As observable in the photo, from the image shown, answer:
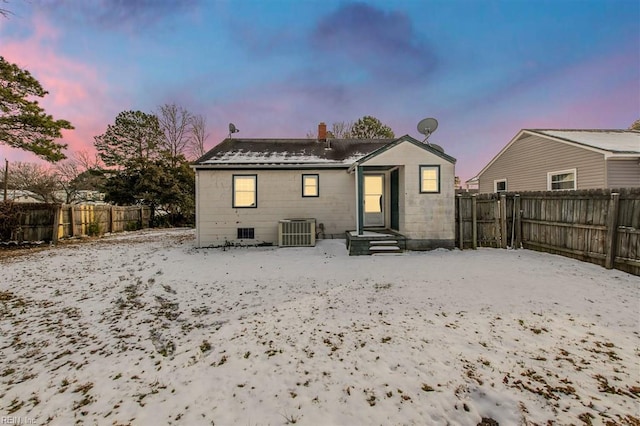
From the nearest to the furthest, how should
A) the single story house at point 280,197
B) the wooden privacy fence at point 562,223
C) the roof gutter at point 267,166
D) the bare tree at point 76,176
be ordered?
1. the wooden privacy fence at point 562,223
2. the roof gutter at point 267,166
3. the single story house at point 280,197
4. the bare tree at point 76,176

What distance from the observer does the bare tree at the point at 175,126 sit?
25734 mm

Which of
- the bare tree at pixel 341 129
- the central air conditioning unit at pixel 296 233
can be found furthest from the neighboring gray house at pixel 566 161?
the bare tree at pixel 341 129

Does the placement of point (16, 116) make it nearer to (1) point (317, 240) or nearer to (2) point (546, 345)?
(1) point (317, 240)

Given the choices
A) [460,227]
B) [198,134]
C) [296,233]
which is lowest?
[296,233]

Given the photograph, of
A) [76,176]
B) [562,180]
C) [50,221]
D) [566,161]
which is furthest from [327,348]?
[76,176]

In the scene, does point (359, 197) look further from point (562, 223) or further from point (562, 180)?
point (562, 180)

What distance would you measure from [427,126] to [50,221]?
1694 centimetres

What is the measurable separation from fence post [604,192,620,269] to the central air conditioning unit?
787cm

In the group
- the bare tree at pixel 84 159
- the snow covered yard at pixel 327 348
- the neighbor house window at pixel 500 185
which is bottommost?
the snow covered yard at pixel 327 348

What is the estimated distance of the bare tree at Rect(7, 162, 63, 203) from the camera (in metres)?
21.2

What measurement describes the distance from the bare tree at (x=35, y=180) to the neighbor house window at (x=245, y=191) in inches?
846

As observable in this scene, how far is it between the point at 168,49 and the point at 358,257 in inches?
548

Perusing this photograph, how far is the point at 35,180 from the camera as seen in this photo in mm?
23094

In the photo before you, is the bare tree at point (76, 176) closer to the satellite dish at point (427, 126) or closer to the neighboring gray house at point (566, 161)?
the satellite dish at point (427, 126)
